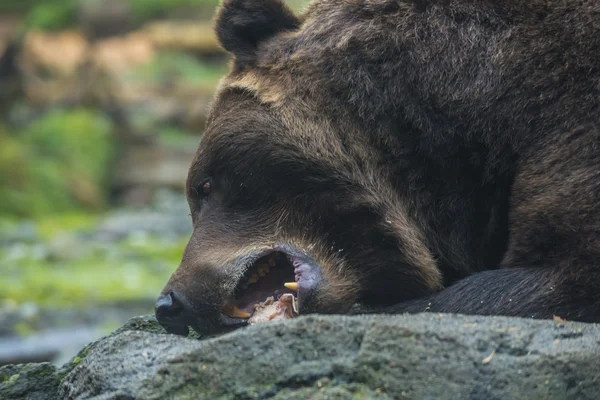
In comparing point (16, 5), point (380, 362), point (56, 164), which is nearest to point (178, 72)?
point (56, 164)

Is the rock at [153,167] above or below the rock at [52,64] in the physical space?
below

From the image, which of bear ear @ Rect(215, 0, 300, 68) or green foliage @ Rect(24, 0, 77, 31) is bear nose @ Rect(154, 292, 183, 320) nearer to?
bear ear @ Rect(215, 0, 300, 68)

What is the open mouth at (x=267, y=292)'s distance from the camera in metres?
4.09

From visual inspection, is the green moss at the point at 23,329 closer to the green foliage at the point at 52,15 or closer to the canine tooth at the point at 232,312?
the canine tooth at the point at 232,312

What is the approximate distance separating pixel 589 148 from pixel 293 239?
1282 mm

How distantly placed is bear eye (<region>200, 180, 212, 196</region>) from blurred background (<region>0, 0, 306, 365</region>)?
3955mm

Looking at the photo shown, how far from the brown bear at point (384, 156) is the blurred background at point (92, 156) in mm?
4205

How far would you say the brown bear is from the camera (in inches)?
159

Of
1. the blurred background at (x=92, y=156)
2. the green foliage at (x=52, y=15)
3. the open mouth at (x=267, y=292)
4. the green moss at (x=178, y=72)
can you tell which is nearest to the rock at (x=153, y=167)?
the blurred background at (x=92, y=156)

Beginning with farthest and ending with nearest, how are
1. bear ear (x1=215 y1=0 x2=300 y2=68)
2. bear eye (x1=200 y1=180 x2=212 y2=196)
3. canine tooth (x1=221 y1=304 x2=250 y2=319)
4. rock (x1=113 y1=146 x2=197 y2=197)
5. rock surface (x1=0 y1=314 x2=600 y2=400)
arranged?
rock (x1=113 y1=146 x2=197 y2=197) → bear ear (x1=215 y1=0 x2=300 y2=68) → bear eye (x1=200 y1=180 x2=212 y2=196) → canine tooth (x1=221 y1=304 x2=250 y2=319) → rock surface (x1=0 y1=314 x2=600 y2=400)

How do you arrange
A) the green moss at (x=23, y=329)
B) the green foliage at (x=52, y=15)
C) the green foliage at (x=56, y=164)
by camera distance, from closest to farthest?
A: 1. the green moss at (x=23, y=329)
2. the green foliage at (x=56, y=164)
3. the green foliage at (x=52, y=15)

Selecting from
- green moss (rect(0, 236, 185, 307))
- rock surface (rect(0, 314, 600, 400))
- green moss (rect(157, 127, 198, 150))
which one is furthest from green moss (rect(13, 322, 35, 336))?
green moss (rect(157, 127, 198, 150))

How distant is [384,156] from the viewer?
14.2 ft

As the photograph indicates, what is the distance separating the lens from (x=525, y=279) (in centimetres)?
375
